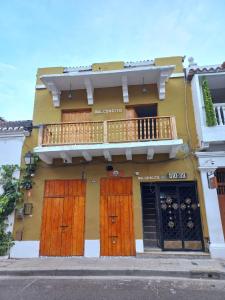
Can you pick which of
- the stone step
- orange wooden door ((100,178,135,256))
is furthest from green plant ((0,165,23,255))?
the stone step

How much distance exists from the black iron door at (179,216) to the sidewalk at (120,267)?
2.40 feet

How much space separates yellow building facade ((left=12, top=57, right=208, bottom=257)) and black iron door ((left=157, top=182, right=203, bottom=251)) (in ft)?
0.11

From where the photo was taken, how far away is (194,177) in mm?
8555

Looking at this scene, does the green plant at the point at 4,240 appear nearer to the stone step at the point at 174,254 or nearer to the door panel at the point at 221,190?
the stone step at the point at 174,254

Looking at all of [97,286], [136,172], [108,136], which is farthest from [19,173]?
[97,286]

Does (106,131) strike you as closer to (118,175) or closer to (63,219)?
(118,175)

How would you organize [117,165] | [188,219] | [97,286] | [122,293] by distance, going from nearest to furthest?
1. [122,293]
2. [97,286]
3. [188,219]
4. [117,165]

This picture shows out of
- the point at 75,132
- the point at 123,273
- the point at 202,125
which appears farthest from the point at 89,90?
the point at 123,273

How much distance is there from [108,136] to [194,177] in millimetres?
3578

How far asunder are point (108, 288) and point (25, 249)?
430cm

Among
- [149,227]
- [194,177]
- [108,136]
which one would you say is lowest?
[149,227]

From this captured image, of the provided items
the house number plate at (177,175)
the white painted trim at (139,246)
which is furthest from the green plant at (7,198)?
the house number plate at (177,175)

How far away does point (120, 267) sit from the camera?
657cm

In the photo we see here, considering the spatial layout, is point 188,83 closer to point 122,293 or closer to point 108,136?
point 108,136
